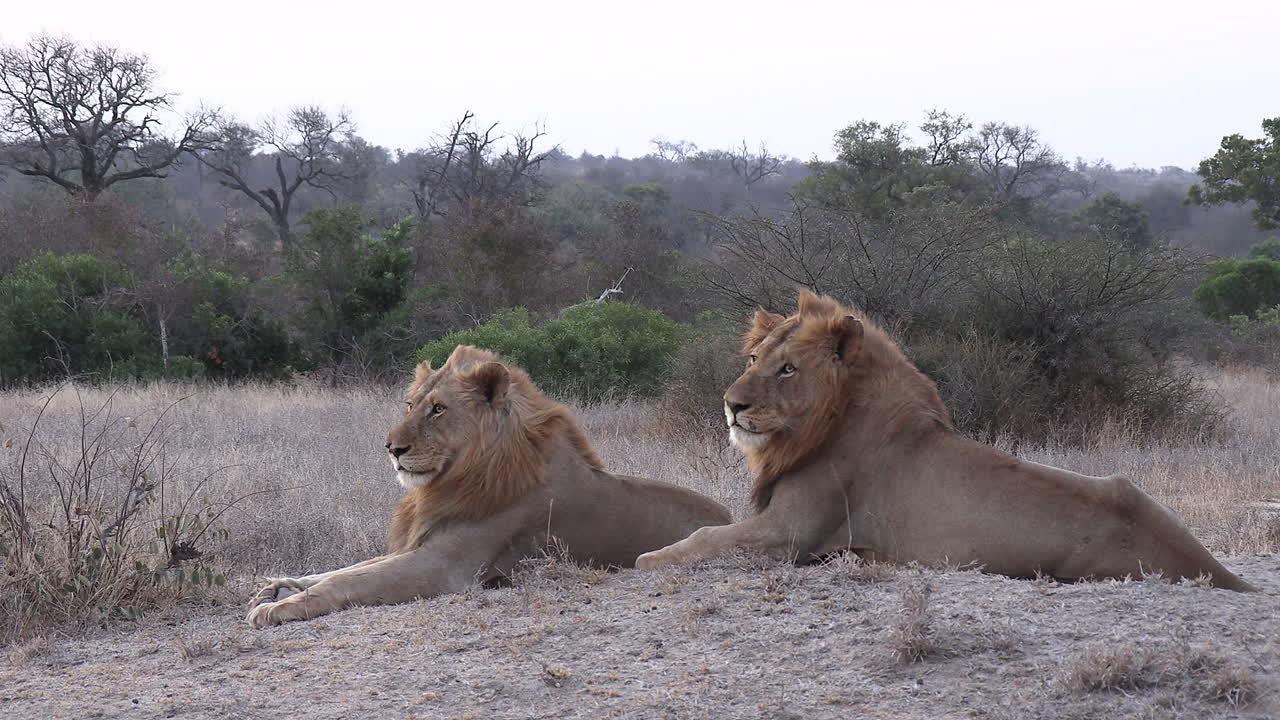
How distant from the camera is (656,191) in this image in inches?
2347

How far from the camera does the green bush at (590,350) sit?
17.3 metres

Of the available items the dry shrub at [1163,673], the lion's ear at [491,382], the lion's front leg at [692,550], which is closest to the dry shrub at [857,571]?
the lion's front leg at [692,550]

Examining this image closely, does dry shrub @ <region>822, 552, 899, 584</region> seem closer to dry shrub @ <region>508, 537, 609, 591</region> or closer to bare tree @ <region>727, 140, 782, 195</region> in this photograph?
dry shrub @ <region>508, 537, 609, 591</region>

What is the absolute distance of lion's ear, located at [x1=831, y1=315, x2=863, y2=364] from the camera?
559cm

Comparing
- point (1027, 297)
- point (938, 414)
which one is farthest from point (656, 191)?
point (938, 414)

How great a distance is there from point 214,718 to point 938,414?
3309 millimetres

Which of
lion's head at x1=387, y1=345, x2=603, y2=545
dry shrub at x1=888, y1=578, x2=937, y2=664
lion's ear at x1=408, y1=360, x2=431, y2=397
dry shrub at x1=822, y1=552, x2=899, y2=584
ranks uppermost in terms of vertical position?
lion's ear at x1=408, y1=360, x2=431, y2=397

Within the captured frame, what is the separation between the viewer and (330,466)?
420 inches

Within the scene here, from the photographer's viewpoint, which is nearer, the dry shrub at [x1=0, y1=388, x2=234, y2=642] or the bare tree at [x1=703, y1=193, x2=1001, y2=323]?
Result: the dry shrub at [x1=0, y1=388, x2=234, y2=642]

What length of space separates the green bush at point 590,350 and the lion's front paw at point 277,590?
10882mm

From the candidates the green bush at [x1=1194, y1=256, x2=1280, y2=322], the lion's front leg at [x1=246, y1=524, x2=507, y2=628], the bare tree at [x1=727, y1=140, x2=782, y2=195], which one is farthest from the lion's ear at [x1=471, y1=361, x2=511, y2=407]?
the bare tree at [x1=727, y1=140, x2=782, y2=195]

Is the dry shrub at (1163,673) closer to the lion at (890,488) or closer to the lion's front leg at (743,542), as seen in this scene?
the lion at (890,488)

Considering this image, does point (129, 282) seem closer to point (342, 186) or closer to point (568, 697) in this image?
point (568, 697)

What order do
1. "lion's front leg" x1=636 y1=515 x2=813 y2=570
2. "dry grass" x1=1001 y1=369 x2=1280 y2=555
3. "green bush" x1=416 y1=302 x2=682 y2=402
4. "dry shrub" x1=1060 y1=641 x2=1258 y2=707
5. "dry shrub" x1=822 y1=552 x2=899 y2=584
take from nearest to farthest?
1. "dry shrub" x1=1060 y1=641 x2=1258 y2=707
2. "dry shrub" x1=822 y1=552 x2=899 y2=584
3. "lion's front leg" x1=636 y1=515 x2=813 y2=570
4. "dry grass" x1=1001 y1=369 x2=1280 y2=555
5. "green bush" x1=416 y1=302 x2=682 y2=402
